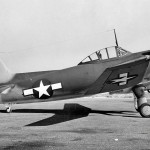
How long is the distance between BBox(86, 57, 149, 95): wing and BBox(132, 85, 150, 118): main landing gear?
33cm

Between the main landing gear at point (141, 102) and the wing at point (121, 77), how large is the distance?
0.33m

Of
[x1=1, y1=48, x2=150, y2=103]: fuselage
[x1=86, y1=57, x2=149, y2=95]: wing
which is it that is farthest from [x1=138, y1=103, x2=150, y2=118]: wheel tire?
[x1=1, y1=48, x2=150, y2=103]: fuselage

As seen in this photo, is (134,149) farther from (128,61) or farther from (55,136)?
(128,61)

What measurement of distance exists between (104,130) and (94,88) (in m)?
2.95

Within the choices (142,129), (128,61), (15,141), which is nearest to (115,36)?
(128,61)

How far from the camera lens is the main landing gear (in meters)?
9.97

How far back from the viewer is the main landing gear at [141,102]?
392 inches

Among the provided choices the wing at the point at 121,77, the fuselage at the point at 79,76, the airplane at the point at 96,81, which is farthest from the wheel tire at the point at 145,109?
the fuselage at the point at 79,76

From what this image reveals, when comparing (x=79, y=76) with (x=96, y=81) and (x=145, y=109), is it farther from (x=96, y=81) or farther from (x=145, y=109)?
(x=145, y=109)

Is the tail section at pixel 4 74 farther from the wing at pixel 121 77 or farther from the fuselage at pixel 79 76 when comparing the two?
the wing at pixel 121 77

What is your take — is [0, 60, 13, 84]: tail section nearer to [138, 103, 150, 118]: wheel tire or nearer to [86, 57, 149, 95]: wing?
[86, 57, 149, 95]: wing

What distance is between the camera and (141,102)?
10.0 meters

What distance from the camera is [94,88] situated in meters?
10.2

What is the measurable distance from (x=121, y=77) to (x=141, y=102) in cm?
134
